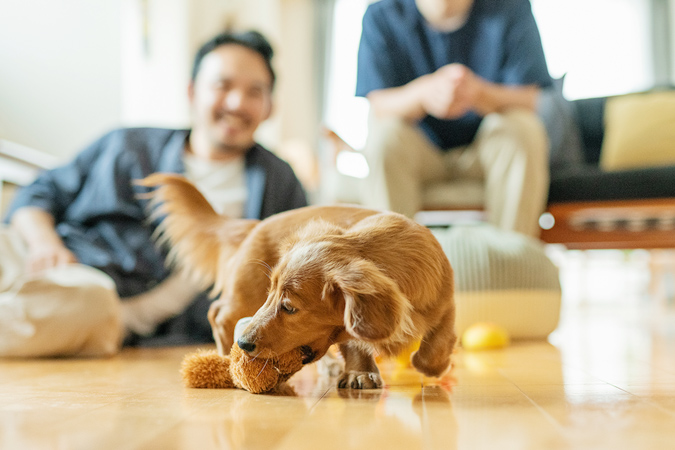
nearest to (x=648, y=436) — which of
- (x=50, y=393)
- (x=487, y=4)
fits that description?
(x=50, y=393)

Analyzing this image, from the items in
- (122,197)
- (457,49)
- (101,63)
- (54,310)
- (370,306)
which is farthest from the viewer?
(101,63)

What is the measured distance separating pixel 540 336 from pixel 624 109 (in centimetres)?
198

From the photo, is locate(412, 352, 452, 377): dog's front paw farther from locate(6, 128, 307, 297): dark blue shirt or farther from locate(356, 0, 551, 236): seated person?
locate(356, 0, 551, 236): seated person

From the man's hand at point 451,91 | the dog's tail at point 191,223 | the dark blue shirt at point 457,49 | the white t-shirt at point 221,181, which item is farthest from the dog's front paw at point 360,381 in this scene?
the dark blue shirt at point 457,49

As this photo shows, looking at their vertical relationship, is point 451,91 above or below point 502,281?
above

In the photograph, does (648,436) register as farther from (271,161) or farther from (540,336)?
(271,161)

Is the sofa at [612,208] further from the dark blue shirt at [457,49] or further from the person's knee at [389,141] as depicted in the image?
the person's knee at [389,141]

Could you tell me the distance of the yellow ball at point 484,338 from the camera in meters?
1.74

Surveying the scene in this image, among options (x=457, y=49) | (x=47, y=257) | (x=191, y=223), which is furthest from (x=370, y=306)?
(x=457, y=49)

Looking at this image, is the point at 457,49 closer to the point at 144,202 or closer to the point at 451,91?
the point at 451,91

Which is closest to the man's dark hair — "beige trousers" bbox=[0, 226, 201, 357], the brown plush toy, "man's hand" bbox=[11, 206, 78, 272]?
"man's hand" bbox=[11, 206, 78, 272]

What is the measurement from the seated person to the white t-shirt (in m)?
0.58

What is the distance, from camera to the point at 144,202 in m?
2.00

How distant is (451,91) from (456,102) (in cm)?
6
